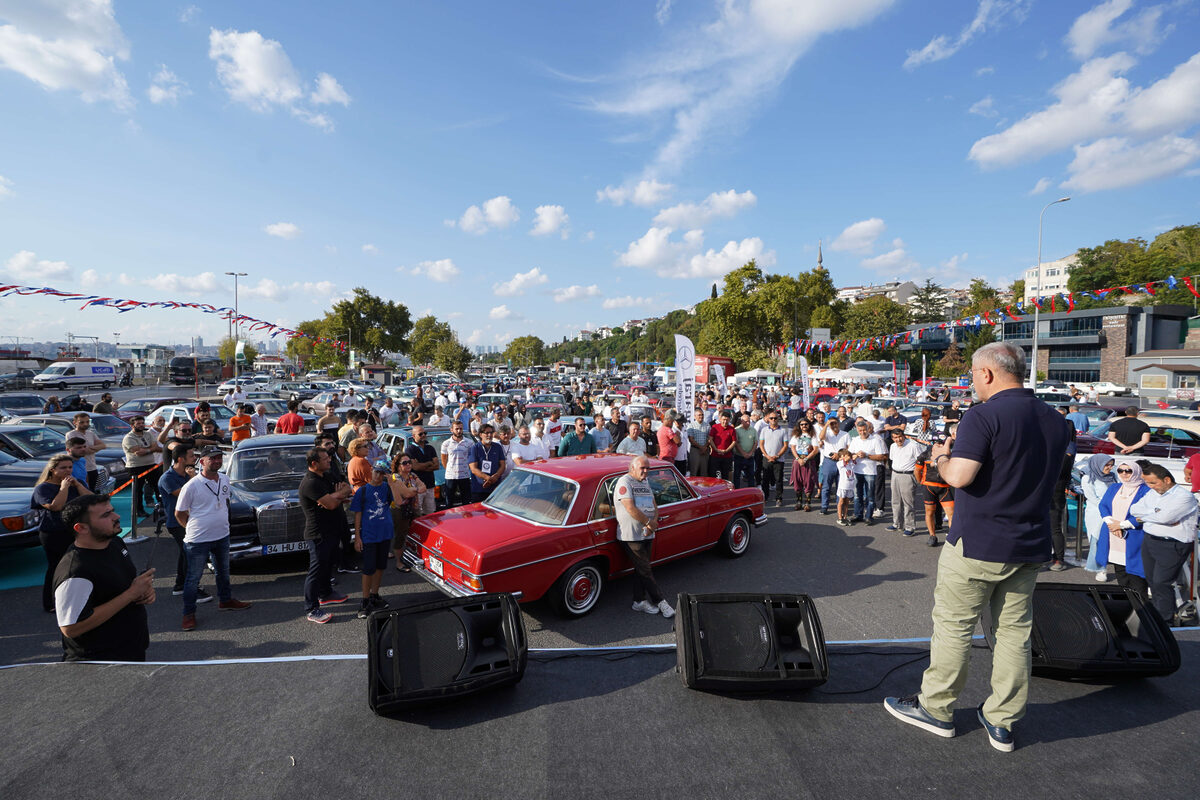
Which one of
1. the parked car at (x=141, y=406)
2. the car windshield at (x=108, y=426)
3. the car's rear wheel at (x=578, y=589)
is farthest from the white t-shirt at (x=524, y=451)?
the parked car at (x=141, y=406)

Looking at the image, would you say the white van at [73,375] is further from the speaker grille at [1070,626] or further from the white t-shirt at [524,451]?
the speaker grille at [1070,626]

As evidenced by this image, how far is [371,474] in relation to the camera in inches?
219

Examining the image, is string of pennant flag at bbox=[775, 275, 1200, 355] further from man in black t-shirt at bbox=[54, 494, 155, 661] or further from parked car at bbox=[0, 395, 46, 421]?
parked car at bbox=[0, 395, 46, 421]

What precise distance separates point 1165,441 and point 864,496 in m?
8.61

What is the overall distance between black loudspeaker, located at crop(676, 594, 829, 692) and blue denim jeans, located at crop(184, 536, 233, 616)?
4633 millimetres

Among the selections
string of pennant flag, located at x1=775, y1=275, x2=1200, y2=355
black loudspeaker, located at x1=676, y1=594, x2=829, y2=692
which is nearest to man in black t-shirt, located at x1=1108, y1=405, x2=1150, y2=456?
black loudspeaker, located at x1=676, y1=594, x2=829, y2=692

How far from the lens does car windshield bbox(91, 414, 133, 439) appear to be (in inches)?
571

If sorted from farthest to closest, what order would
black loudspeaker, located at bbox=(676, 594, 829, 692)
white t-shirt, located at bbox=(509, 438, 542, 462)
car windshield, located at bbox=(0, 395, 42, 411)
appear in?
1. car windshield, located at bbox=(0, 395, 42, 411)
2. white t-shirt, located at bbox=(509, 438, 542, 462)
3. black loudspeaker, located at bbox=(676, 594, 829, 692)

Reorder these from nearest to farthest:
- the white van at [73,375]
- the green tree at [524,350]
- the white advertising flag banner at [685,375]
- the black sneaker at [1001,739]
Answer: the black sneaker at [1001,739], the white advertising flag banner at [685,375], the white van at [73,375], the green tree at [524,350]

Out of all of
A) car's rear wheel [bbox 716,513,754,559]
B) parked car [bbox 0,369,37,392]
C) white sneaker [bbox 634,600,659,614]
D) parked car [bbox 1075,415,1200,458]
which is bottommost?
white sneaker [bbox 634,600,659,614]

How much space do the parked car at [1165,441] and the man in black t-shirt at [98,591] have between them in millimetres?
14721

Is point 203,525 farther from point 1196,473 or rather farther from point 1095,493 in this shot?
point 1196,473

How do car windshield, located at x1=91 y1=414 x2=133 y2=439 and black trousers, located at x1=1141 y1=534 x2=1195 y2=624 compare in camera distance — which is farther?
car windshield, located at x1=91 y1=414 x2=133 y2=439

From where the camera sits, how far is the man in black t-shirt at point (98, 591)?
10.8 ft
